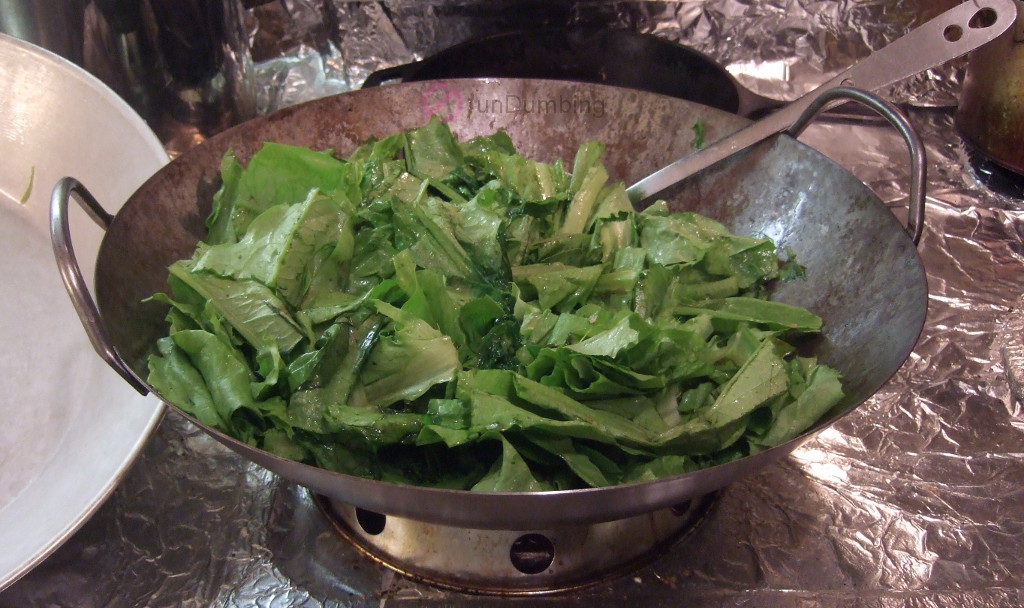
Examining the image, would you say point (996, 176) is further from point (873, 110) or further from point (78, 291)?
point (78, 291)

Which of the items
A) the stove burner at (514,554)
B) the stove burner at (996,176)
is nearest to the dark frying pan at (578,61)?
the stove burner at (996,176)

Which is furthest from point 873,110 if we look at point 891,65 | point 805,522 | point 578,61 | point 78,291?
point 78,291

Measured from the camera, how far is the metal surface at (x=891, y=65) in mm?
938

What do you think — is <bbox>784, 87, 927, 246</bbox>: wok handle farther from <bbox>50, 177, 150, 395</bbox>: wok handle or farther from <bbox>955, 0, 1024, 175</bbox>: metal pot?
<bbox>50, 177, 150, 395</bbox>: wok handle

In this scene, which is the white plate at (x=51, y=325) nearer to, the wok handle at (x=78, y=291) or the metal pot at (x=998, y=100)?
the wok handle at (x=78, y=291)

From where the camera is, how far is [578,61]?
1643 mm

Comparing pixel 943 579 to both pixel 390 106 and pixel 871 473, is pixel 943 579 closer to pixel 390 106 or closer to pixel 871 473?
pixel 871 473

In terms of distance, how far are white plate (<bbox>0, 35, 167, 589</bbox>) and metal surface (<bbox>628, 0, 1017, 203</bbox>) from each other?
0.86m

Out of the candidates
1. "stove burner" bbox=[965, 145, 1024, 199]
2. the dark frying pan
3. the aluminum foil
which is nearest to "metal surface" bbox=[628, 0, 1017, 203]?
the aluminum foil

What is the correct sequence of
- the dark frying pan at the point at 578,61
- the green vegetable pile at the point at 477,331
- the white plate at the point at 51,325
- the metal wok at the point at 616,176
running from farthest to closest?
1. the dark frying pan at the point at 578,61
2. the white plate at the point at 51,325
3. the green vegetable pile at the point at 477,331
4. the metal wok at the point at 616,176

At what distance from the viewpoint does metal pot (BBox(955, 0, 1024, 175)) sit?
4.71 feet

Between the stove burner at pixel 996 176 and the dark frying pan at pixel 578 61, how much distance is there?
2.29 ft

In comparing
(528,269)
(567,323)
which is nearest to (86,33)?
(528,269)

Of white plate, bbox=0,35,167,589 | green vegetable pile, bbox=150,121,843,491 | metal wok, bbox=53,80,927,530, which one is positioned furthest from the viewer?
white plate, bbox=0,35,167,589
